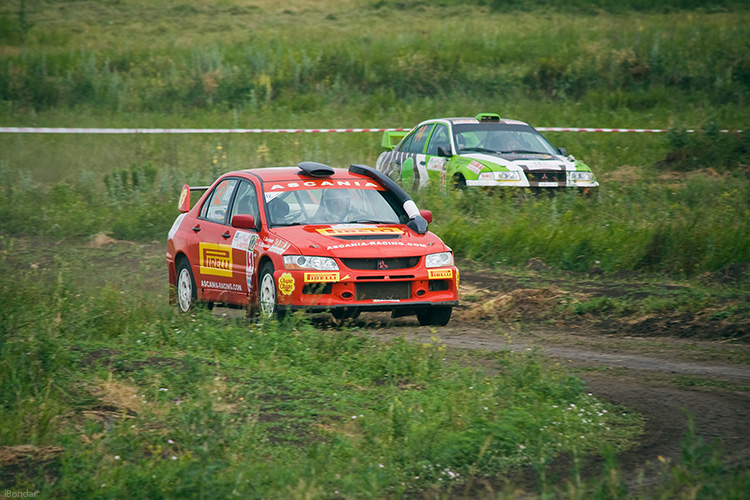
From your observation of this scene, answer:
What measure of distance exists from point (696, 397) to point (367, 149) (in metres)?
17.2

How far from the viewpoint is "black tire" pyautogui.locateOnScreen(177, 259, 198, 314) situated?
1088 cm

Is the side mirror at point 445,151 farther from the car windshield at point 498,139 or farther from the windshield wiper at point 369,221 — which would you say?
the windshield wiper at point 369,221

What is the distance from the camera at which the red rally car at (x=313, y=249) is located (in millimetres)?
9164

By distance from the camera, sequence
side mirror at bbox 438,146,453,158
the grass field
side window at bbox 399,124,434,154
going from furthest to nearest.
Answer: side window at bbox 399,124,434,154
side mirror at bbox 438,146,453,158
the grass field

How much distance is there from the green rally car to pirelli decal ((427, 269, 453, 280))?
5.89 m

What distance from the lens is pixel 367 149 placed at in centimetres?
2347

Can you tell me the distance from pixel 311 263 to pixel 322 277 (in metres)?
0.17

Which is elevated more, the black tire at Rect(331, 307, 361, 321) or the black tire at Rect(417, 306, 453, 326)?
the black tire at Rect(331, 307, 361, 321)

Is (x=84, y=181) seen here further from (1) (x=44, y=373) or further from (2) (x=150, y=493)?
(2) (x=150, y=493)

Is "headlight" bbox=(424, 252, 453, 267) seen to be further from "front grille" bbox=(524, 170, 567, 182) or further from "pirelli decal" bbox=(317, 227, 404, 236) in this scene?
"front grille" bbox=(524, 170, 567, 182)

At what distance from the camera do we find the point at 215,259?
10422mm

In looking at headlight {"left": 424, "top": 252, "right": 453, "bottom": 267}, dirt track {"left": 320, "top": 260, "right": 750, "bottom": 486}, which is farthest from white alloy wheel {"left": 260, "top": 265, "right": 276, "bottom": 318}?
headlight {"left": 424, "top": 252, "right": 453, "bottom": 267}

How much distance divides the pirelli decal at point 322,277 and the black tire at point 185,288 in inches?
85.3

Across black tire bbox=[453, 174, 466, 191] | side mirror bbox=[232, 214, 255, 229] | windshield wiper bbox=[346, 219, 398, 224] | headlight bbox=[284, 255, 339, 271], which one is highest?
side mirror bbox=[232, 214, 255, 229]
